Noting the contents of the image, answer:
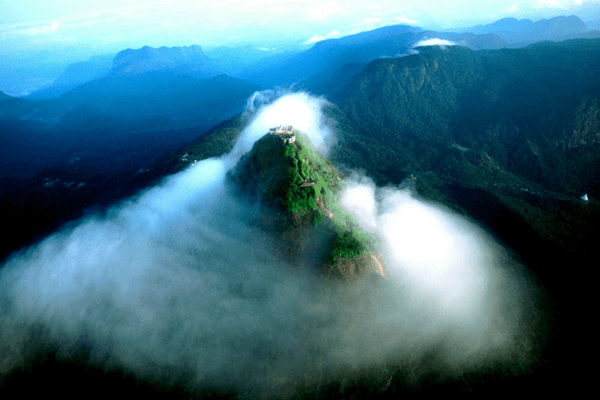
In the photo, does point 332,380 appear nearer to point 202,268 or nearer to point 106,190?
point 202,268

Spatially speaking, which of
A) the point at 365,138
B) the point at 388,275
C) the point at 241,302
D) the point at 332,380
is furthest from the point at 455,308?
the point at 365,138

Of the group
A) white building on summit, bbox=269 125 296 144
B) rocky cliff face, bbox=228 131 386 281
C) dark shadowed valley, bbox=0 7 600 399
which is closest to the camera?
dark shadowed valley, bbox=0 7 600 399

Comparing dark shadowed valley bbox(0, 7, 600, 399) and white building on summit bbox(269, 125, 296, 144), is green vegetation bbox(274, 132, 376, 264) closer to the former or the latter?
dark shadowed valley bbox(0, 7, 600, 399)

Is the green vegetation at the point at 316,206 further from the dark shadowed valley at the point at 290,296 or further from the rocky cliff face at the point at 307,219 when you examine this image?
the dark shadowed valley at the point at 290,296

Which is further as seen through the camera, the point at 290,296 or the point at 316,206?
the point at 290,296

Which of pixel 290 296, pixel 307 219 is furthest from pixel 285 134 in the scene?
pixel 290 296

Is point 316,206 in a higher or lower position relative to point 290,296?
higher

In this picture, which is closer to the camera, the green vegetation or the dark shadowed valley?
the dark shadowed valley

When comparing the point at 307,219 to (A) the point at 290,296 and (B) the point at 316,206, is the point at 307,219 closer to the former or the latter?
(B) the point at 316,206

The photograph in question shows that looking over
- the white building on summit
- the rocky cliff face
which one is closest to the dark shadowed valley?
the rocky cliff face
